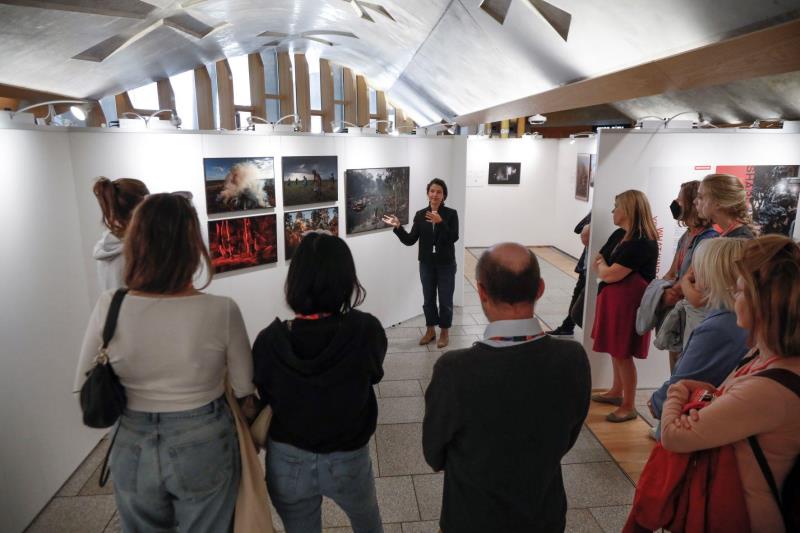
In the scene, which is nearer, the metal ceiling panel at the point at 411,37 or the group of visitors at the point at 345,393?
the group of visitors at the point at 345,393

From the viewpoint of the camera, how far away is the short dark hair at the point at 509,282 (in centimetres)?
158

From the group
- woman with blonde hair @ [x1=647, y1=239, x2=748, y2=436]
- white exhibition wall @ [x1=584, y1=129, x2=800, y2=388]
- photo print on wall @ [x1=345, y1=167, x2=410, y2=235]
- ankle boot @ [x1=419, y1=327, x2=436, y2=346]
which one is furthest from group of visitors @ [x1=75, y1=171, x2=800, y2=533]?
photo print on wall @ [x1=345, y1=167, x2=410, y2=235]

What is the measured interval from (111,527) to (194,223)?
7.71ft

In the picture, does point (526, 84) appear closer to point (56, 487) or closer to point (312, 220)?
point (312, 220)

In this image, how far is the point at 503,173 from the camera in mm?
12062

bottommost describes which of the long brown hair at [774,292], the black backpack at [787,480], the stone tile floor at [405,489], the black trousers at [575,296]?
the stone tile floor at [405,489]

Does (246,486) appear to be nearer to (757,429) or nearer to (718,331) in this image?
(757,429)

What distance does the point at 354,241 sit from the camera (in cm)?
607

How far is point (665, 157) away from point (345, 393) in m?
3.85

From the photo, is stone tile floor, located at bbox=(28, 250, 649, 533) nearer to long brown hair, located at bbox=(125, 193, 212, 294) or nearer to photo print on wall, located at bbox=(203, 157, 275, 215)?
long brown hair, located at bbox=(125, 193, 212, 294)

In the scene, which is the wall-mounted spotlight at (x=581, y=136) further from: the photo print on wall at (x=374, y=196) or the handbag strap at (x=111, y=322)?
the handbag strap at (x=111, y=322)

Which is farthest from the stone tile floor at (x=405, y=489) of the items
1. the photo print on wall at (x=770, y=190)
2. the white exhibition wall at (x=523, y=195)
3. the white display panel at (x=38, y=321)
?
the white exhibition wall at (x=523, y=195)

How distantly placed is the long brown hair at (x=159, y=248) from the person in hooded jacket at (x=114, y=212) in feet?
4.50

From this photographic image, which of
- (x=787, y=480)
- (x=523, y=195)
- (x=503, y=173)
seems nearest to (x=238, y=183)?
(x=787, y=480)
